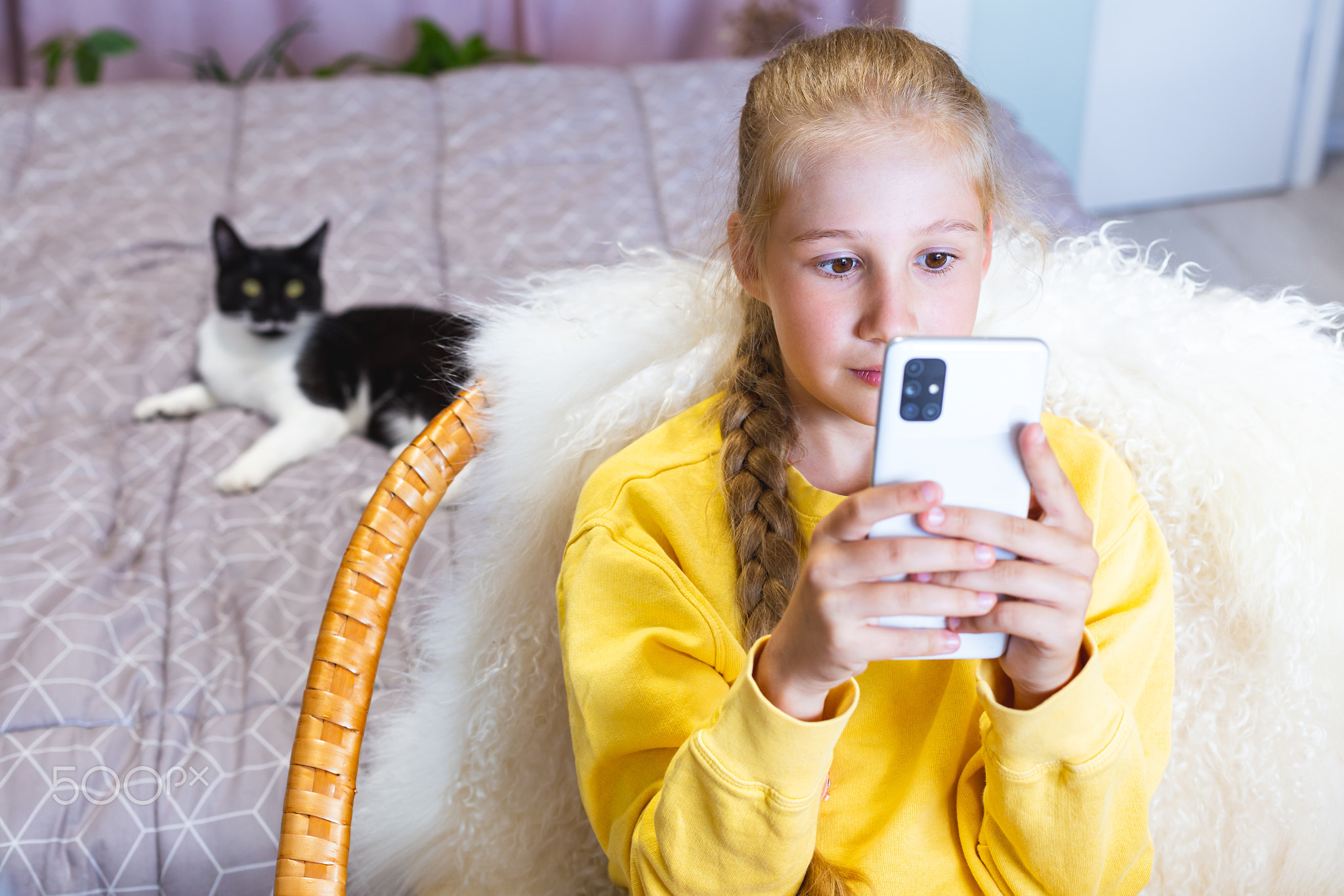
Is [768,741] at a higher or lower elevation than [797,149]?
lower

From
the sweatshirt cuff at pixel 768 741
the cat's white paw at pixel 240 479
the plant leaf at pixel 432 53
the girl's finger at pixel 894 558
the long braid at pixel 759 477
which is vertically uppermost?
the plant leaf at pixel 432 53

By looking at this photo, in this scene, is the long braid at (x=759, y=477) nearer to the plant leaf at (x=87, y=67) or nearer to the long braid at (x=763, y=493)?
the long braid at (x=763, y=493)

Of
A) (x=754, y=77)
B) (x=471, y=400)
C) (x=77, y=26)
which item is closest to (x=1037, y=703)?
(x=754, y=77)

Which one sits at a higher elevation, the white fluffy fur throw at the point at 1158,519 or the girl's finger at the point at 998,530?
the girl's finger at the point at 998,530

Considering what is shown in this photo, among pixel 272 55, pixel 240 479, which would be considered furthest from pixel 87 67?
pixel 240 479

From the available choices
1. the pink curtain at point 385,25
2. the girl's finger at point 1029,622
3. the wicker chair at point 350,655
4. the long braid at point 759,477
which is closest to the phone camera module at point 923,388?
the girl's finger at point 1029,622

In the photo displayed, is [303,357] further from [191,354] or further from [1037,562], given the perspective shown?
[1037,562]

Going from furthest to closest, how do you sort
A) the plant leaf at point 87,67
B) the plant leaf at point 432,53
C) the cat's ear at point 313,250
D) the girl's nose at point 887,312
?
the plant leaf at point 432,53 < the plant leaf at point 87,67 < the cat's ear at point 313,250 < the girl's nose at point 887,312

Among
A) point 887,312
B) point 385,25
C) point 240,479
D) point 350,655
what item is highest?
point 385,25

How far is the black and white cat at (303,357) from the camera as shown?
1622 mm

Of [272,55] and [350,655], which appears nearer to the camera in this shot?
[350,655]

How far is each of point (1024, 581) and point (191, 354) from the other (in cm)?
155

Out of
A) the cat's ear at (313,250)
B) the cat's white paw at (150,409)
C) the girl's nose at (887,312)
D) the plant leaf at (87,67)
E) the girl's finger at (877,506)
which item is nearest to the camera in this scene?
the girl's finger at (877,506)

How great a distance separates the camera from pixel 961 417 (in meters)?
0.57
